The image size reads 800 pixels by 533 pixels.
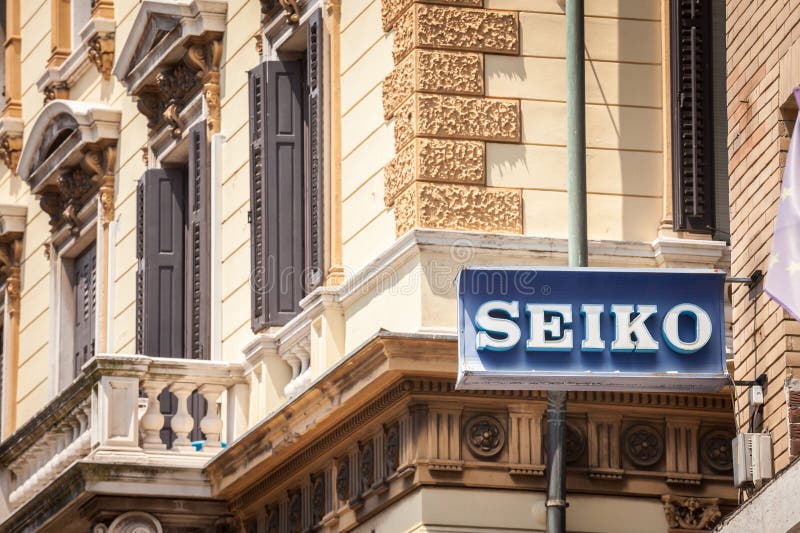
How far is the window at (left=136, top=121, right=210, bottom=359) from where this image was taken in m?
24.4

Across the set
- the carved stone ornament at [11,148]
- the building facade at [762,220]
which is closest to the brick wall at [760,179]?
the building facade at [762,220]

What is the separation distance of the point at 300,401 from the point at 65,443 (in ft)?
14.4

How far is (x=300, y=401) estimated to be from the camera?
20.4 meters

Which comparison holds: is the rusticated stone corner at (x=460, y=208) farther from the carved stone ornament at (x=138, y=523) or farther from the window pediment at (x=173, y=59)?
the window pediment at (x=173, y=59)

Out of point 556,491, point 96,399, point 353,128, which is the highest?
point 353,128

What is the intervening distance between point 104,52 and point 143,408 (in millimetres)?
6382

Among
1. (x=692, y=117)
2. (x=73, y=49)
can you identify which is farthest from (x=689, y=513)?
(x=73, y=49)

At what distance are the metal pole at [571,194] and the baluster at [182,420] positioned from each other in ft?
15.2

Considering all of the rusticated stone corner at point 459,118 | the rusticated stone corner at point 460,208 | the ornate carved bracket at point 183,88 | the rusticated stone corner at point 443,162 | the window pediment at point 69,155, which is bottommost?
the rusticated stone corner at point 460,208

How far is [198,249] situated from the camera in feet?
80.4

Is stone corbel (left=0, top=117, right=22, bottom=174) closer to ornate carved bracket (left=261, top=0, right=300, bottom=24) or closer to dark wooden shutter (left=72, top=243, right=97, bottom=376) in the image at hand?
A: dark wooden shutter (left=72, top=243, right=97, bottom=376)

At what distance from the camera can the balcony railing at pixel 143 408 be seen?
72.6 feet

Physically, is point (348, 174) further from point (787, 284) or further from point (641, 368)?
point (787, 284)

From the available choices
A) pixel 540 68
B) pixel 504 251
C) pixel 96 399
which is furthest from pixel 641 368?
pixel 96 399
